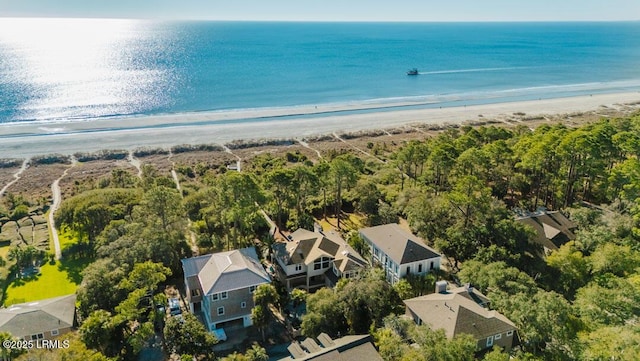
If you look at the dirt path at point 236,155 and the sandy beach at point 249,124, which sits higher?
the sandy beach at point 249,124

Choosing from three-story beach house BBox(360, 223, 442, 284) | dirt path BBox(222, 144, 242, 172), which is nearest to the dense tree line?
three-story beach house BBox(360, 223, 442, 284)

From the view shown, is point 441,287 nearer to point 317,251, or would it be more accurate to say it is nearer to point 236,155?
point 317,251

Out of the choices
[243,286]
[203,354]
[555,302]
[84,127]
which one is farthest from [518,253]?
[84,127]

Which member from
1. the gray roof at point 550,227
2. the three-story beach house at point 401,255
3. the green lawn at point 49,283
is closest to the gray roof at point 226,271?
the three-story beach house at point 401,255

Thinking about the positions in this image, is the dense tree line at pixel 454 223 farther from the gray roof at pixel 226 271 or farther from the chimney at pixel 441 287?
the gray roof at pixel 226 271

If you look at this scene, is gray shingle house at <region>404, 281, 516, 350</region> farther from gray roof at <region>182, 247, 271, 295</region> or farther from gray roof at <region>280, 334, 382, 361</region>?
gray roof at <region>182, 247, 271, 295</region>

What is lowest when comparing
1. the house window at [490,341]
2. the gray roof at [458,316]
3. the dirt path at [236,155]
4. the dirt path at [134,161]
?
the house window at [490,341]

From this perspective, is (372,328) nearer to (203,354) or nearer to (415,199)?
(203,354)
